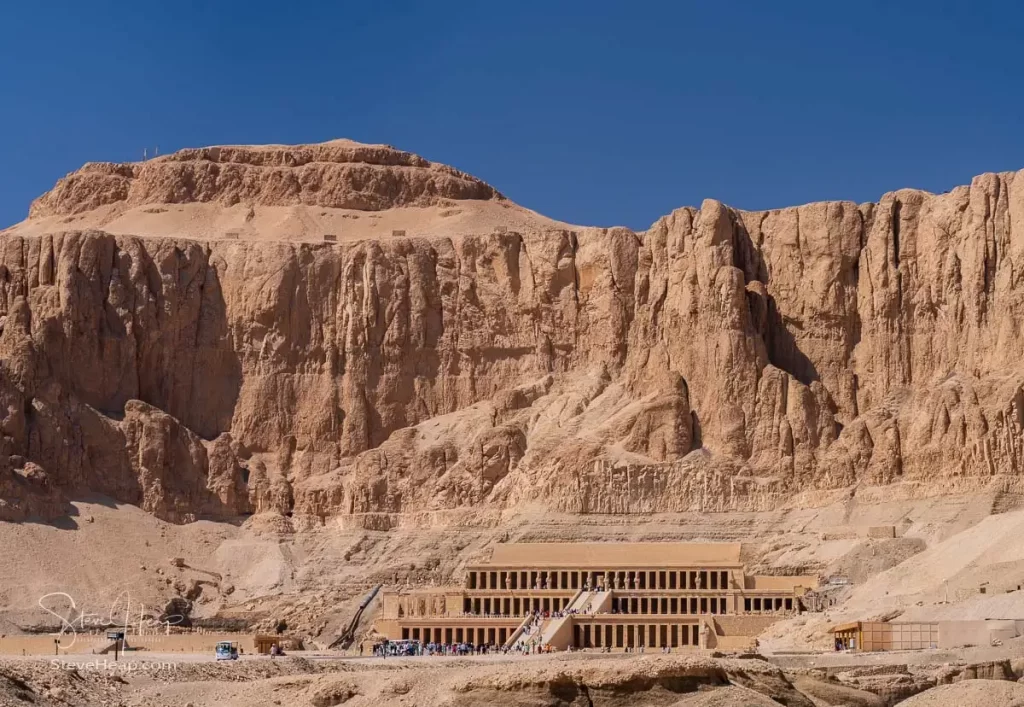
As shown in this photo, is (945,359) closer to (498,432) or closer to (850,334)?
(850,334)

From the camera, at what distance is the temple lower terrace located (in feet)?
391

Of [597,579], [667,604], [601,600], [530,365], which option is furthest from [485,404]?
[601,600]

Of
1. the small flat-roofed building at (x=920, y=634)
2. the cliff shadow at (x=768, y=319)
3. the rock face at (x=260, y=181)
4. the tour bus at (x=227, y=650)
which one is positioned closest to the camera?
Answer: the small flat-roofed building at (x=920, y=634)

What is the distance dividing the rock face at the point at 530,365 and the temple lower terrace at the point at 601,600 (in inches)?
224

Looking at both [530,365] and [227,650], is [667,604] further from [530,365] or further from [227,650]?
[227,650]

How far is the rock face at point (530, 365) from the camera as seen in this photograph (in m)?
136

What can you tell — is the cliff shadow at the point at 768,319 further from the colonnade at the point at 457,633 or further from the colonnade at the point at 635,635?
the colonnade at the point at 457,633

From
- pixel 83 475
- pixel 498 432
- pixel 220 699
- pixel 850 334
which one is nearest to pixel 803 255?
pixel 850 334

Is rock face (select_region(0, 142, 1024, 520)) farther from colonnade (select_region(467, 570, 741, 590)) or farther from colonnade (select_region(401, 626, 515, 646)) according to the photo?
colonnade (select_region(401, 626, 515, 646))

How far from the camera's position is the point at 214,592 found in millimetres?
136875

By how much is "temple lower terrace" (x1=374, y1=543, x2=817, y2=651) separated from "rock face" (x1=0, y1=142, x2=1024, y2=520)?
569cm

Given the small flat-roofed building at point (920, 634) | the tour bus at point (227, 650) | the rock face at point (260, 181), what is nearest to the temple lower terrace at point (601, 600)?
the tour bus at point (227, 650)

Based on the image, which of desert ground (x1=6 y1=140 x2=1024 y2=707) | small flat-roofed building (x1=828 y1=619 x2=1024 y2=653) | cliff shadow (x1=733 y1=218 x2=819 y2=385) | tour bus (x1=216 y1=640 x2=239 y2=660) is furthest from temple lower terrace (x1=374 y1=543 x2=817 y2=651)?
cliff shadow (x1=733 y1=218 x2=819 y2=385)

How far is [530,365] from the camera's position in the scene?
14988 centimetres
